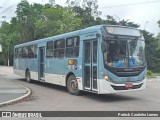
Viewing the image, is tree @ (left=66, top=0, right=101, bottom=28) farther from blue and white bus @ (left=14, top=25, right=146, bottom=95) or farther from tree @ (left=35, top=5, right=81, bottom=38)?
blue and white bus @ (left=14, top=25, right=146, bottom=95)

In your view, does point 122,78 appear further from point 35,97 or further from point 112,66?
point 35,97

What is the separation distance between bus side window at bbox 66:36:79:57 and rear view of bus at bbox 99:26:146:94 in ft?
7.57

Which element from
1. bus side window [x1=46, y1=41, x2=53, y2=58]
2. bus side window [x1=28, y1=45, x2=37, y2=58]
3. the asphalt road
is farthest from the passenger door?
bus side window [x1=28, y1=45, x2=37, y2=58]

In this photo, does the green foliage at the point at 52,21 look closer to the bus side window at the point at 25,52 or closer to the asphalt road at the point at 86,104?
the bus side window at the point at 25,52

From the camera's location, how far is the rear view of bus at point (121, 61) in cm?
1406

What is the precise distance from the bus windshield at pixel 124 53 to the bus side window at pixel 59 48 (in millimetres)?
4214

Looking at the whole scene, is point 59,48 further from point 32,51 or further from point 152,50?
point 152,50

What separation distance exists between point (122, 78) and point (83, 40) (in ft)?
8.82

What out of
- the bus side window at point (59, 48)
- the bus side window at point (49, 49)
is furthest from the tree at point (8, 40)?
the bus side window at point (59, 48)

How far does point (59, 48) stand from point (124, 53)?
194 inches

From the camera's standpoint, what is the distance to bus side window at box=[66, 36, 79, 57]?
1632 cm

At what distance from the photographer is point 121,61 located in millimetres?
14383

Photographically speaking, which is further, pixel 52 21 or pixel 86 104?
pixel 52 21

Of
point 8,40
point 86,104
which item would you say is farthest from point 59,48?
point 8,40
